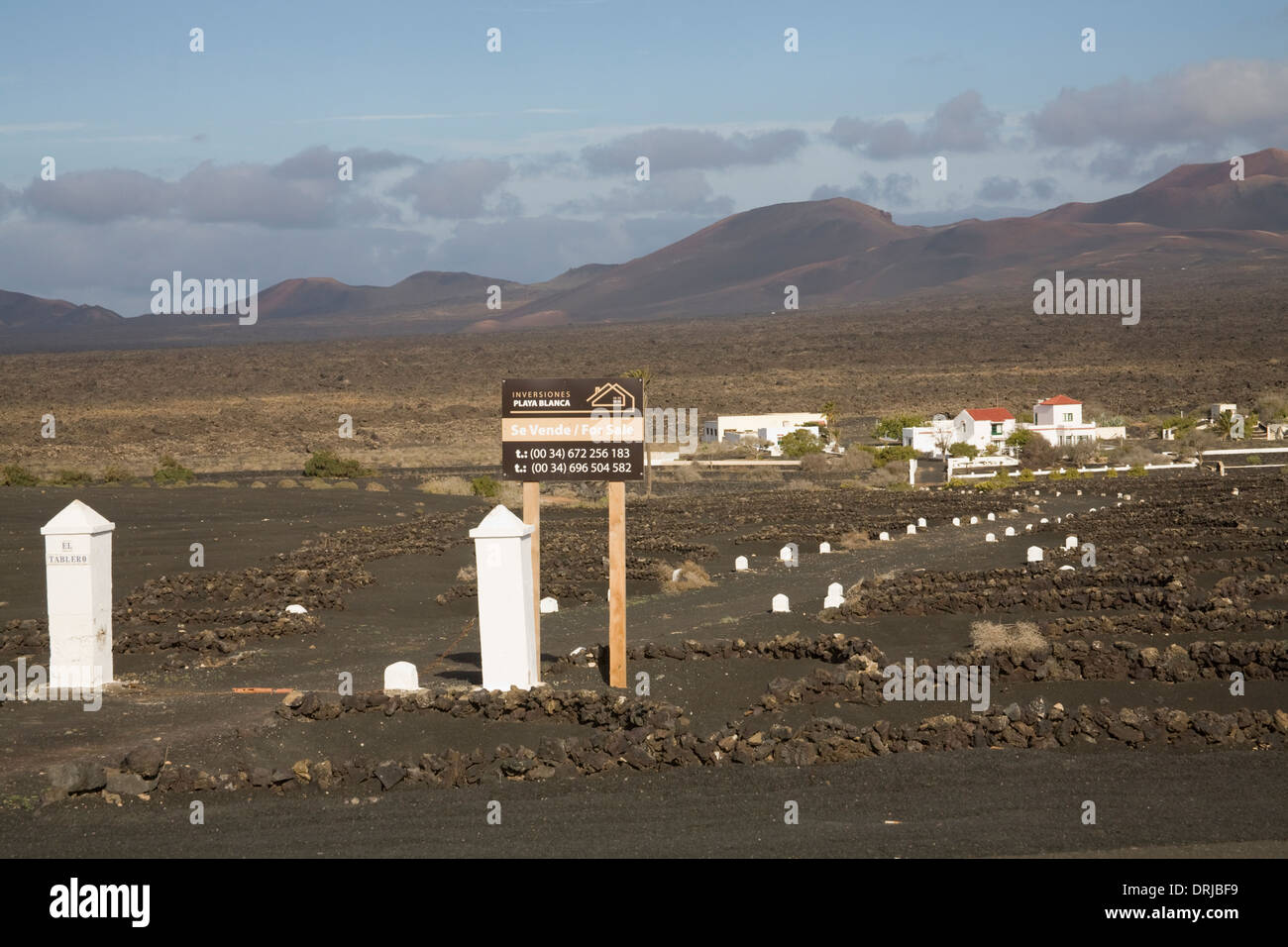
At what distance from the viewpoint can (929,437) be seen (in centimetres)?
6253

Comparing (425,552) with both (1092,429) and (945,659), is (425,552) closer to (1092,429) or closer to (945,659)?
(945,659)

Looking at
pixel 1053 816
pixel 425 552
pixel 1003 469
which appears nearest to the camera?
pixel 1053 816

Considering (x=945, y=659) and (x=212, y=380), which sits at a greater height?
(x=212, y=380)

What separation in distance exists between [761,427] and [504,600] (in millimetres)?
58724

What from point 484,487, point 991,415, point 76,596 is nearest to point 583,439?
point 76,596

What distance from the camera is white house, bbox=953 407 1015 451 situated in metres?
62.1

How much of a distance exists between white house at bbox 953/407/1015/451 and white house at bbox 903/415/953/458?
0.53 meters

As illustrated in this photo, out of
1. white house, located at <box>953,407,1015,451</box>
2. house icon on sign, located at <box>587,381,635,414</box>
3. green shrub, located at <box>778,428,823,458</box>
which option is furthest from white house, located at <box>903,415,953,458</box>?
house icon on sign, located at <box>587,381,635,414</box>

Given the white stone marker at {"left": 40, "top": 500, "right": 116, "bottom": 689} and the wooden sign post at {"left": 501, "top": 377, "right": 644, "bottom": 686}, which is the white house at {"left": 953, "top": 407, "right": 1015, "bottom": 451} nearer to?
the wooden sign post at {"left": 501, "top": 377, "right": 644, "bottom": 686}

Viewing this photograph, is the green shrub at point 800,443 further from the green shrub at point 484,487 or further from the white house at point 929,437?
the green shrub at point 484,487

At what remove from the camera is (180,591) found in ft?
63.5

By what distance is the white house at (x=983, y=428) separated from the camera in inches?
2446
